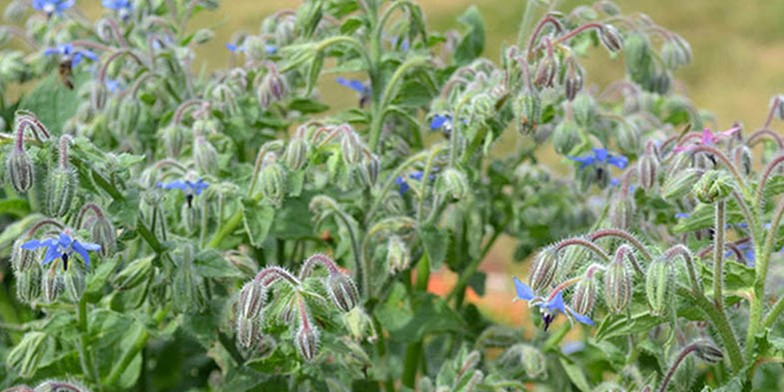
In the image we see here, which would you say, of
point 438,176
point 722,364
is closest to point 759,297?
point 722,364

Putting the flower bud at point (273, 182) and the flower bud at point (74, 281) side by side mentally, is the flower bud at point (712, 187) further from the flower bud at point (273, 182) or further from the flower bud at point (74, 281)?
the flower bud at point (74, 281)

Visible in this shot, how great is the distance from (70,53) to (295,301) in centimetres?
91

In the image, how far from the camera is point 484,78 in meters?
1.87

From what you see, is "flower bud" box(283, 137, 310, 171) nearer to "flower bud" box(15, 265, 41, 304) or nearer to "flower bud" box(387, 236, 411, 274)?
"flower bud" box(387, 236, 411, 274)

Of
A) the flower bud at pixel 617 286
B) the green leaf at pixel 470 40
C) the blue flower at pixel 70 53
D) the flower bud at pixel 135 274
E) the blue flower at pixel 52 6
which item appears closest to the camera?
the flower bud at pixel 617 286

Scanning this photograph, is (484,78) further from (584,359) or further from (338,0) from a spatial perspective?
(584,359)

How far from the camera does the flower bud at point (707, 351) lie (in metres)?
1.47

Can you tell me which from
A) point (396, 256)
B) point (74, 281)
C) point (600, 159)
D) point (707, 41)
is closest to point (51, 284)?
point (74, 281)

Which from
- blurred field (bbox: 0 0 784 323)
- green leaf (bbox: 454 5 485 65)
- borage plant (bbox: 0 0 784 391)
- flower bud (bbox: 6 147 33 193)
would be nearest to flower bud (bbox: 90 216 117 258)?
borage plant (bbox: 0 0 784 391)

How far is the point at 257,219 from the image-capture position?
1.79m

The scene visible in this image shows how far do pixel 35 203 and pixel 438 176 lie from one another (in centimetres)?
72

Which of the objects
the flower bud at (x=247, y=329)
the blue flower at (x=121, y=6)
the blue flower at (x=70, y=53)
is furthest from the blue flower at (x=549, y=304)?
the blue flower at (x=121, y=6)

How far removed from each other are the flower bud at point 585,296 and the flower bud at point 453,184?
0.47 m

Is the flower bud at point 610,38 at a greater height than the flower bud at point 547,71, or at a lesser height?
greater
